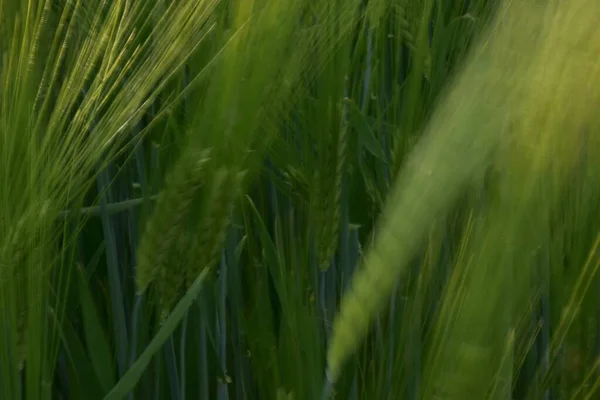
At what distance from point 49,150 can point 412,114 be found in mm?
287

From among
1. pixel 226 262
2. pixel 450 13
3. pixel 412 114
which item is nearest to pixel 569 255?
pixel 412 114

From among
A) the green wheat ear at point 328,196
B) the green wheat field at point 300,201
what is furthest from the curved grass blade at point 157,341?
the green wheat ear at point 328,196

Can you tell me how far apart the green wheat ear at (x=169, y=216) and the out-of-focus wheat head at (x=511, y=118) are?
0.14m

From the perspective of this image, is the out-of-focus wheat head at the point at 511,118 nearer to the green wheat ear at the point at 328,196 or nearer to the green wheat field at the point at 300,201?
the green wheat field at the point at 300,201

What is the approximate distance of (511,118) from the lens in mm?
466

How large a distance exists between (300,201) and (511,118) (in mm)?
272

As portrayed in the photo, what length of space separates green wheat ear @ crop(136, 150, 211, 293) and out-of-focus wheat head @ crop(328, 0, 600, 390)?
0.14 metres

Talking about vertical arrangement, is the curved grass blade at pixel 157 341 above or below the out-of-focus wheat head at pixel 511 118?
below

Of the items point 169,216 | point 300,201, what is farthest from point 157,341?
point 300,201

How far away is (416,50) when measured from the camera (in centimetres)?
70

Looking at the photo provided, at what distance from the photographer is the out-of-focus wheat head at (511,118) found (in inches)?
17.3

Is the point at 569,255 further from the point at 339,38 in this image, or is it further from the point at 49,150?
the point at 49,150

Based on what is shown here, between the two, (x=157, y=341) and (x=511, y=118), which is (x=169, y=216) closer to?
(x=157, y=341)

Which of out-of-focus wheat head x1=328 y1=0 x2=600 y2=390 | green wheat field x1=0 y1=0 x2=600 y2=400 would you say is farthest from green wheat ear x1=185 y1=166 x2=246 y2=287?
out-of-focus wheat head x1=328 y1=0 x2=600 y2=390
